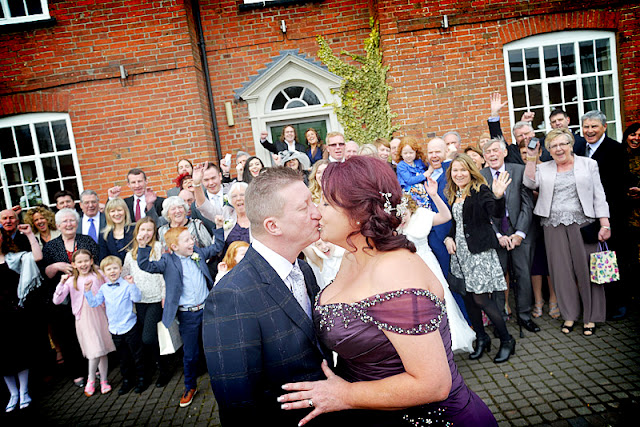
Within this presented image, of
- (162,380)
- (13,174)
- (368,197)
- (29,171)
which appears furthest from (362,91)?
(13,174)

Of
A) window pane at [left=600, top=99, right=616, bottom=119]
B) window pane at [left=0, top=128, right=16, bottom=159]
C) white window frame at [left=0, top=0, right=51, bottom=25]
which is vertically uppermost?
white window frame at [left=0, top=0, right=51, bottom=25]

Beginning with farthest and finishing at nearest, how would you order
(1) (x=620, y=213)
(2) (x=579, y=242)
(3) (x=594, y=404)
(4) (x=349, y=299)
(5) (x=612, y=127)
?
1. (5) (x=612, y=127)
2. (1) (x=620, y=213)
3. (2) (x=579, y=242)
4. (3) (x=594, y=404)
5. (4) (x=349, y=299)

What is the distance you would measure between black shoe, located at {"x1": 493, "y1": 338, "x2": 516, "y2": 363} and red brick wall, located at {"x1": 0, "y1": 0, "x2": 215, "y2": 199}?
6.22 metres

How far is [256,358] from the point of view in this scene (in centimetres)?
165

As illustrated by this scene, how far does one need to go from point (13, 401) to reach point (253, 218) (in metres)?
4.74

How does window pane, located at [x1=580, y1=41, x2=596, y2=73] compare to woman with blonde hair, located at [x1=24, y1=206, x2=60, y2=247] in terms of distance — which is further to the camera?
window pane, located at [x1=580, y1=41, x2=596, y2=73]

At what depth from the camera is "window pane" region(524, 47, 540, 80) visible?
319 inches

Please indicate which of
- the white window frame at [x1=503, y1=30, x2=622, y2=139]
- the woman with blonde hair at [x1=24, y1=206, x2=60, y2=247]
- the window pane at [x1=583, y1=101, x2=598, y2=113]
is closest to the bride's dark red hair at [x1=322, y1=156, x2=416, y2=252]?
the woman with blonde hair at [x1=24, y1=206, x2=60, y2=247]

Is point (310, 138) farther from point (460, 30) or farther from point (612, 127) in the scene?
point (612, 127)

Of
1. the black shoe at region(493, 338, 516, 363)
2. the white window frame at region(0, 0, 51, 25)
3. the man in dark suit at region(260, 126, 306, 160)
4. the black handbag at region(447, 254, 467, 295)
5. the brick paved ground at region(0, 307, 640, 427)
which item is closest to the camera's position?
the brick paved ground at region(0, 307, 640, 427)

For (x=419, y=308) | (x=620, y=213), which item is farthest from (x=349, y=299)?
(x=620, y=213)

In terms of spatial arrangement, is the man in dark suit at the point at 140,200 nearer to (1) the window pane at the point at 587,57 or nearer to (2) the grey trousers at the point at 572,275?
(2) the grey trousers at the point at 572,275

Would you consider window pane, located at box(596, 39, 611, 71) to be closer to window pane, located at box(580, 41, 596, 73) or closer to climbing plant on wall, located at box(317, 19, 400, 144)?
window pane, located at box(580, 41, 596, 73)

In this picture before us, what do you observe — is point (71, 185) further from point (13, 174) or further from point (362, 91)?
point (362, 91)
